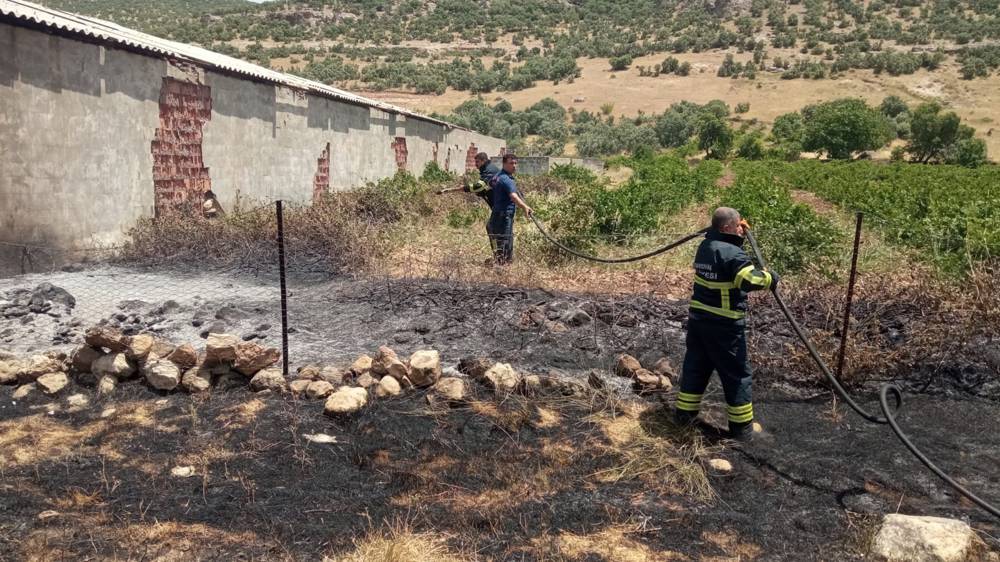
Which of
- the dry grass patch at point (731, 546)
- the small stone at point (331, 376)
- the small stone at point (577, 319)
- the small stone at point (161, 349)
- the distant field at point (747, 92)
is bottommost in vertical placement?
the dry grass patch at point (731, 546)

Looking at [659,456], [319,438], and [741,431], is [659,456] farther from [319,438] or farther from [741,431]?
[319,438]

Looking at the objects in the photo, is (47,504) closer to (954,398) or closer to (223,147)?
(954,398)

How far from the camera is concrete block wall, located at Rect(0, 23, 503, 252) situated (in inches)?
352

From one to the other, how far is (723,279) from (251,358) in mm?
3779

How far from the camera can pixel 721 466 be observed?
4.46 meters

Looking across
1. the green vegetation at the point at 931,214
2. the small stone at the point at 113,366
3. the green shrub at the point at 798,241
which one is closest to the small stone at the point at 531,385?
the small stone at the point at 113,366

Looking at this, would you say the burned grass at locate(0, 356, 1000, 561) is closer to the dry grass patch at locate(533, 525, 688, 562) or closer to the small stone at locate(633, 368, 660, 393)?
the dry grass patch at locate(533, 525, 688, 562)

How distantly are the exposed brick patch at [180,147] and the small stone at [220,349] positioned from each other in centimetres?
681

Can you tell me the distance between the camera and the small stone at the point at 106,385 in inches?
212

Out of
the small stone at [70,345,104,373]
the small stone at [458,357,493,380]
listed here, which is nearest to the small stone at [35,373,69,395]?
the small stone at [70,345,104,373]

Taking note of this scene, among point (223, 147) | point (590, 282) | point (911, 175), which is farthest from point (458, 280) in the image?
point (911, 175)

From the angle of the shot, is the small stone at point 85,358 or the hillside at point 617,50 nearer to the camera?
the small stone at point 85,358

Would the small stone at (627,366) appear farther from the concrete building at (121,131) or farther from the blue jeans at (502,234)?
the concrete building at (121,131)

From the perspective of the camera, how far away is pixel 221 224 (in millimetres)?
10797
